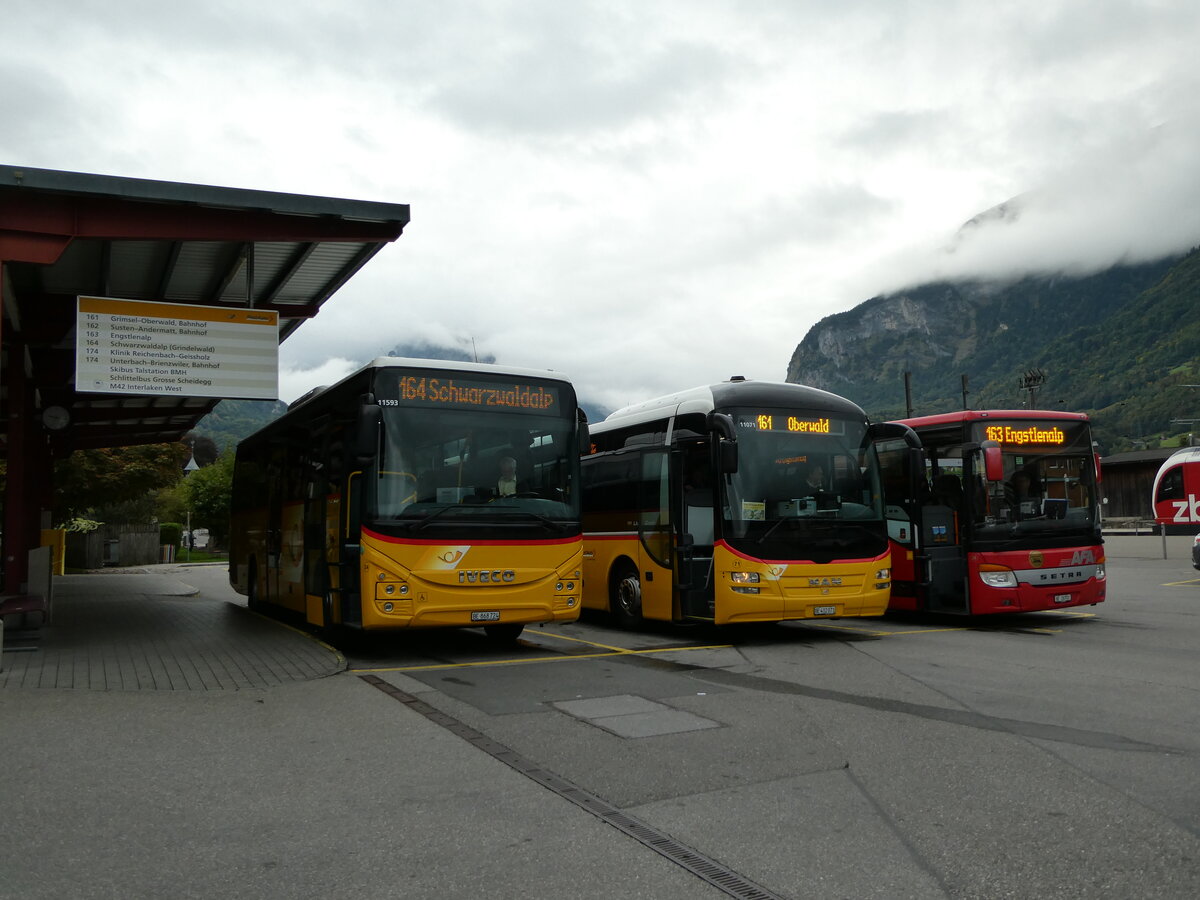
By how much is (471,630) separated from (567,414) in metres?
4.30

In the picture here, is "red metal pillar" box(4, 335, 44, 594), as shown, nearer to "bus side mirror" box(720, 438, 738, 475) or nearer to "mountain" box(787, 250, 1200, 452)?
"bus side mirror" box(720, 438, 738, 475)

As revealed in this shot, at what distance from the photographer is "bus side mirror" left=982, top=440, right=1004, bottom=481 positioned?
13.1 m

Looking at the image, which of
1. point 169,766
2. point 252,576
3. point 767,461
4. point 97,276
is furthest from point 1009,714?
point 252,576

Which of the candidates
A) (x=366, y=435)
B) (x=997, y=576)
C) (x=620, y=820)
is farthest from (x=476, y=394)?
(x=997, y=576)

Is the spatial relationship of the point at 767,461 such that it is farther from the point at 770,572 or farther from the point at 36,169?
the point at 36,169

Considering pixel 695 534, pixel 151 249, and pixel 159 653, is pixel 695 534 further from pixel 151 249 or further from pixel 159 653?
pixel 151 249

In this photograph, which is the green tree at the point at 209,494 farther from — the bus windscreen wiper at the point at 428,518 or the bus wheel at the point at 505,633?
the bus windscreen wiper at the point at 428,518

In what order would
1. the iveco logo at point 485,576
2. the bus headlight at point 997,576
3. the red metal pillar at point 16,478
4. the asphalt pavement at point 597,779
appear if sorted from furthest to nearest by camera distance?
the red metal pillar at point 16,478, the bus headlight at point 997,576, the iveco logo at point 485,576, the asphalt pavement at point 597,779

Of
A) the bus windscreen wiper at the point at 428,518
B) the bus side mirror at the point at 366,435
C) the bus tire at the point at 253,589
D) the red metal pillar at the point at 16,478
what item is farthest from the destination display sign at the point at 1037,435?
the red metal pillar at the point at 16,478

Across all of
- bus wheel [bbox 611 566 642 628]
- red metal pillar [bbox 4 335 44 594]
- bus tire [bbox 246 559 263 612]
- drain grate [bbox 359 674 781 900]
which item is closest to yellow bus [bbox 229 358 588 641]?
bus wheel [bbox 611 566 642 628]

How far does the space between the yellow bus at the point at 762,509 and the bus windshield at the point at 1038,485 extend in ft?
4.47

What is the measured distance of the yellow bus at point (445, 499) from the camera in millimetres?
10414

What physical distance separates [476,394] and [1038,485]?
25.5 ft

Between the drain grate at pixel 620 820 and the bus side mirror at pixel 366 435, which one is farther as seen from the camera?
the bus side mirror at pixel 366 435
